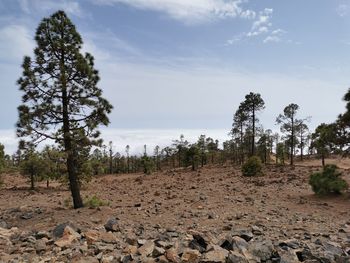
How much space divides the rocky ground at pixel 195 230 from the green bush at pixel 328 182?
73 centimetres

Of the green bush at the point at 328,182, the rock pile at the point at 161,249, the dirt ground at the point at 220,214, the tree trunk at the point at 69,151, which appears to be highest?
the tree trunk at the point at 69,151

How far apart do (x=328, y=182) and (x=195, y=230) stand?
43.7ft

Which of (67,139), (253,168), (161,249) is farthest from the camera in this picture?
(253,168)

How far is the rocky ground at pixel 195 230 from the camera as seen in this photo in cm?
998

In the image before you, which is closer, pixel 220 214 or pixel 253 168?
pixel 220 214

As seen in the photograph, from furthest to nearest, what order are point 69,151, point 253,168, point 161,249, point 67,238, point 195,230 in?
point 253,168 < point 69,151 < point 195,230 < point 67,238 < point 161,249

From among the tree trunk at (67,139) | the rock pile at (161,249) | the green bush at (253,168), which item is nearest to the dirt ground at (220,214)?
the tree trunk at (67,139)

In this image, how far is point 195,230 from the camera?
14.4m

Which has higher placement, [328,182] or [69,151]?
[69,151]

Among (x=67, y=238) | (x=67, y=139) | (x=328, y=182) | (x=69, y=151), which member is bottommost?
(x=67, y=238)

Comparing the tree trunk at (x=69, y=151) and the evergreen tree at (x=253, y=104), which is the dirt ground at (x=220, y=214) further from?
the evergreen tree at (x=253, y=104)

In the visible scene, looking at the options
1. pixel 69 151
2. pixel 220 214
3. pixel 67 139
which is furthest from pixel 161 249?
pixel 67 139

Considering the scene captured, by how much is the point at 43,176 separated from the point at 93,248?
3247 cm

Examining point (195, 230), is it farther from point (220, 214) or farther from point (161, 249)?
point (161, 249)
